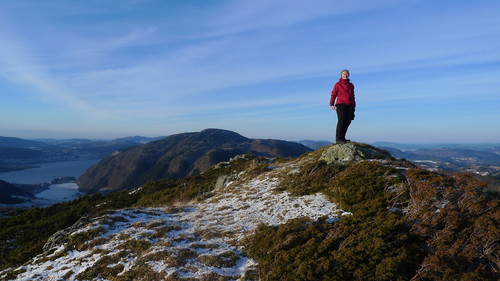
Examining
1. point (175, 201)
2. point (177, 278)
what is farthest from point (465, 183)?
point (175, 201)

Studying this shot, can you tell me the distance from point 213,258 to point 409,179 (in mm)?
10783

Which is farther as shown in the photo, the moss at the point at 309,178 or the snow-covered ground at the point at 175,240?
the moss at the point at 309,178

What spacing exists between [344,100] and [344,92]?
0.59 metres

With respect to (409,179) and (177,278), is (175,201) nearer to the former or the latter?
(177,278)

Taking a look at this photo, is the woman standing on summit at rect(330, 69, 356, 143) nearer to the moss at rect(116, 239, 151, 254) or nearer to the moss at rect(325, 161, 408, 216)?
the moss at rect(325, 161, 408, 216)

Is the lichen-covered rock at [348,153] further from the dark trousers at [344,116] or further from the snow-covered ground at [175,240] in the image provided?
the snow-covered ground at [175,240]

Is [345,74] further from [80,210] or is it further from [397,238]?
[80,210]

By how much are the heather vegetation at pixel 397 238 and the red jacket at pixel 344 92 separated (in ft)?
23.5

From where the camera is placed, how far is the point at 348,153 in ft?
66.0

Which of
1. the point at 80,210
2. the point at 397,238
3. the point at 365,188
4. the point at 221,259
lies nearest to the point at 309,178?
the point at 365,188

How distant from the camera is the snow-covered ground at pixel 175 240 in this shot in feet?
33.8

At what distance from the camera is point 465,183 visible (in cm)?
1217

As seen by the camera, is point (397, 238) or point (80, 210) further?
point (80, 210)

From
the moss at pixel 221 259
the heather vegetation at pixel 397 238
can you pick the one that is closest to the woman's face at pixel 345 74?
the heather vegetation at pixel 397 238
